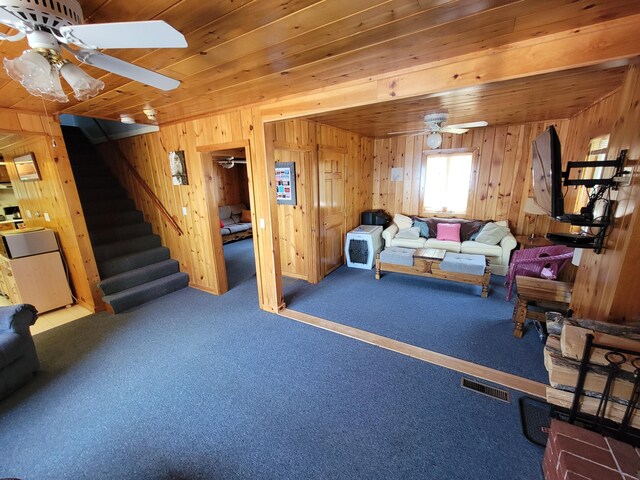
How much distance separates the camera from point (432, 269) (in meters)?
3.65

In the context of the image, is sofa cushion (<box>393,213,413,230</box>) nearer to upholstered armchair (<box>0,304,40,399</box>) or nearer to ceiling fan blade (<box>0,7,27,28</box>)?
ceiling fan blade (<box>0,7,27,28</box>)

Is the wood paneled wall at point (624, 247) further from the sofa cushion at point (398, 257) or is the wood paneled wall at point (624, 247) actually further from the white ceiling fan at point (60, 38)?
the white ceiling fan at point (60, 38)

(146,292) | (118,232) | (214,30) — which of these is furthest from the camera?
(118,232)

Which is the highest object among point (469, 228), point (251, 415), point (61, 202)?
point (61, 202)

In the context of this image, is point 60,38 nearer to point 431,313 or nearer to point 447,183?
point 431,313

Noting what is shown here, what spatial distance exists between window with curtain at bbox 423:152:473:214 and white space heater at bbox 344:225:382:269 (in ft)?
4.59

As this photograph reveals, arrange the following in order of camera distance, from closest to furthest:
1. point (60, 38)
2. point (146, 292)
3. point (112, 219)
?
point (60, 38) < point (146, 292) < point (112, 219)

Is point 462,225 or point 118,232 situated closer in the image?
point 118,232

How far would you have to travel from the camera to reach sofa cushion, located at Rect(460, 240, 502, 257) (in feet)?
13.1

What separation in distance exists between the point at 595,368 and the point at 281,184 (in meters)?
3.54

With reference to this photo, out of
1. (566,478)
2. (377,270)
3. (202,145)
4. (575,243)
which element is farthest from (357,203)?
(566,478)

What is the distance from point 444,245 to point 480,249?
20.5 inches

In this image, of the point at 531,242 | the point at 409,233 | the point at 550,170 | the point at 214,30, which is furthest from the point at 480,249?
the point at 214,30

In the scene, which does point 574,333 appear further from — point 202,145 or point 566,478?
point 202,145
